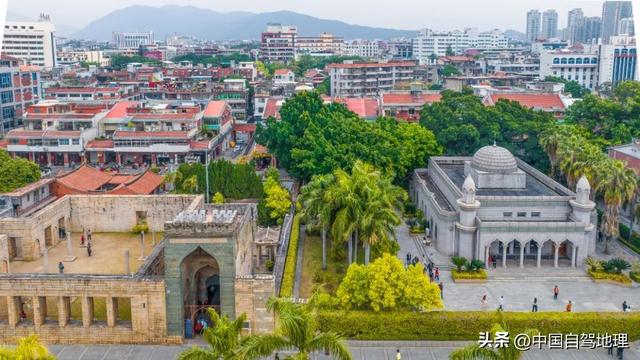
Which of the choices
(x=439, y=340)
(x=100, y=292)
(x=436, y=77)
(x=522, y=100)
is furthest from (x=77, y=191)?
(x=436, y=77)

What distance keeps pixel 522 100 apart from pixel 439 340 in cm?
7206

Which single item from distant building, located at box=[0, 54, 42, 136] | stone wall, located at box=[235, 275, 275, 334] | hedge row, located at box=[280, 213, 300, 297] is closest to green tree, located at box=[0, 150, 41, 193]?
hedge row, located at box=[280, 213, 300, 297]

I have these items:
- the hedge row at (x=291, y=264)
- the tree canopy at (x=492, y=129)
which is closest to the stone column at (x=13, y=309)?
the hedge row at (x=291, y=264)

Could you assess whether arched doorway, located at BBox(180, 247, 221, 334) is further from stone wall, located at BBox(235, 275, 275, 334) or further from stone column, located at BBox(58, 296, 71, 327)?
stone column, located at BBox(58, 296, 71, 327)

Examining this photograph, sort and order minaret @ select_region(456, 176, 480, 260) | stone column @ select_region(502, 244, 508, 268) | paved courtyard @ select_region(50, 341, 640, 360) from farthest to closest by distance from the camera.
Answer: minaret @ select_region(456, 176, 480, 260) → stone column @ select_region(502, 244, 508, 268) → paved courtyard @ select_region(50, 341, 640, 360)

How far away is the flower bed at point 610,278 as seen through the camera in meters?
47.6

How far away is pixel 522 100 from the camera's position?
10256cm

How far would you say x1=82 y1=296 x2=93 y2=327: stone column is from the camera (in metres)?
37.9

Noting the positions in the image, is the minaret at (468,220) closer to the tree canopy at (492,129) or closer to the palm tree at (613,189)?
the palm tree at (613,189)

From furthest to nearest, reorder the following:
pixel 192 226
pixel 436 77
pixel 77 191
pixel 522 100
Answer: pixel 436 77 → pixel 522 100 → pixel 77 191 → pixel 192 226

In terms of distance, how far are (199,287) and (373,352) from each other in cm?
1255

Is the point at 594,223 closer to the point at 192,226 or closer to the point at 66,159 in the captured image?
the point at 192,226

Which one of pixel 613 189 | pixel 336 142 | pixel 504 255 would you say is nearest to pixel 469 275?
pixel 504 255

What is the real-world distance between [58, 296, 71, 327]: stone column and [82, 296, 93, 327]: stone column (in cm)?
120
